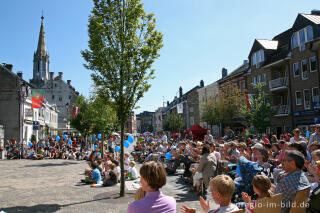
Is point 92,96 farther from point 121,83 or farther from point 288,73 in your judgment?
point 288,73

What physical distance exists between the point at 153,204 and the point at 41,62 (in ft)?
269

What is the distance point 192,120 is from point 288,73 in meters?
38.3

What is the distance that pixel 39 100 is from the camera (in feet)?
98.6

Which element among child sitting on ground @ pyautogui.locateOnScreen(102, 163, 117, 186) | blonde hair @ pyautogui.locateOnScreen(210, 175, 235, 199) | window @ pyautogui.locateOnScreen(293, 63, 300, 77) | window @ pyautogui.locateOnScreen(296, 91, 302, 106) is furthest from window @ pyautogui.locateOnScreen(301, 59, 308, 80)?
blonde hair @ pyautogui.locateOnScreen(210, 175, 235, 199)

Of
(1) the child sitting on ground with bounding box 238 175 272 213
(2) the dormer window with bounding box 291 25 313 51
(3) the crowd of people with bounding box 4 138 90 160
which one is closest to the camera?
(1) the child sitting on ground with bounding box 238 175 272 213

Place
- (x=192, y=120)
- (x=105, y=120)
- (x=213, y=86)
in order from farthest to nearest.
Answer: (x=192, y=120) < (x=213, y=86) < (x=105, y=120)

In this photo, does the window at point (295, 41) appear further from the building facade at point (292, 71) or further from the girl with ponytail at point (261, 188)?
the girl with ponytail at point (261, 188)

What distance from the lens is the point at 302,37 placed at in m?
26.1

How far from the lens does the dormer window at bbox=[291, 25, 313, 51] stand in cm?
2516

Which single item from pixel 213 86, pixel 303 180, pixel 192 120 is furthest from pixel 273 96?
pixel 192 120

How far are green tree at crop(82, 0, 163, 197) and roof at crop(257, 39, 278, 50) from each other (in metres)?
27.2

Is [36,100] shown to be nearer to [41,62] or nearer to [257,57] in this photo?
[257,57]

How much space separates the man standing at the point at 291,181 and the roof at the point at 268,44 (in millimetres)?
31314

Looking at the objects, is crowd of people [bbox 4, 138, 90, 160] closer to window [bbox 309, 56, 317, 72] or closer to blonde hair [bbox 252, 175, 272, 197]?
blonde hair [bbox 252, 175, 272, 197]
